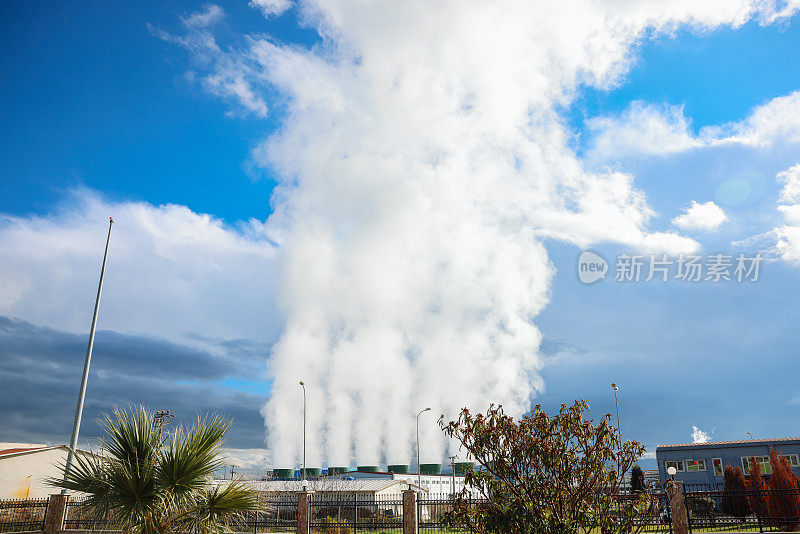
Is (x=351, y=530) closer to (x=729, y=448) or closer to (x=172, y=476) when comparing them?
(x=172, y=476)

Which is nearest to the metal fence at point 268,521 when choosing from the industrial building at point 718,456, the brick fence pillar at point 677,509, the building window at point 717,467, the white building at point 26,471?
the brick fence pillar at point 677,509

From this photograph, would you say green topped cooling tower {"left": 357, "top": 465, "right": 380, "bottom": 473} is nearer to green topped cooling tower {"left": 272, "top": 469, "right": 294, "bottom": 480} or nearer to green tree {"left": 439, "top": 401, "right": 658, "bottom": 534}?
green topped cooling tower {"left": 272, "top": 469, "right": 294, "bottom": 480}

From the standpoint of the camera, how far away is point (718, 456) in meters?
57.2

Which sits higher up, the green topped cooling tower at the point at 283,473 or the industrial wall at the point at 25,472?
the industrial wall at the point at 25,472

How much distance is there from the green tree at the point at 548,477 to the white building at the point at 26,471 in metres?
38.9

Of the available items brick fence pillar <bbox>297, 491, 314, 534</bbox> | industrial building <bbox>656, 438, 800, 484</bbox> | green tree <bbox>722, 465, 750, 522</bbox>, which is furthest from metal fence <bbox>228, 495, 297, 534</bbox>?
industrial building <bbox>656, 438, 800, 484</bbox>

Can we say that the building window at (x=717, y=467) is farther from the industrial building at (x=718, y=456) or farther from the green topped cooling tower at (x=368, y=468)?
the green topped cooling tower at (x=368, y=468)

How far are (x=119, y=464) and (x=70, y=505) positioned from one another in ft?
67.0

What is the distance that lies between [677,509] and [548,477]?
14766mm

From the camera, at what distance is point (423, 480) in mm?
92062

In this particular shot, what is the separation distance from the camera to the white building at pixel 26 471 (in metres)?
39.8

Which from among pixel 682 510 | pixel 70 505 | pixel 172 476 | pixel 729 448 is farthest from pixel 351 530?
pixel 729 448

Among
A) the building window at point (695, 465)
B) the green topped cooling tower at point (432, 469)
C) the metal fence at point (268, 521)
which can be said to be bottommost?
the metal fence at point (268, 521)

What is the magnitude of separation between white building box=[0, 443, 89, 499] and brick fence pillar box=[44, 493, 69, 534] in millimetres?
14252
